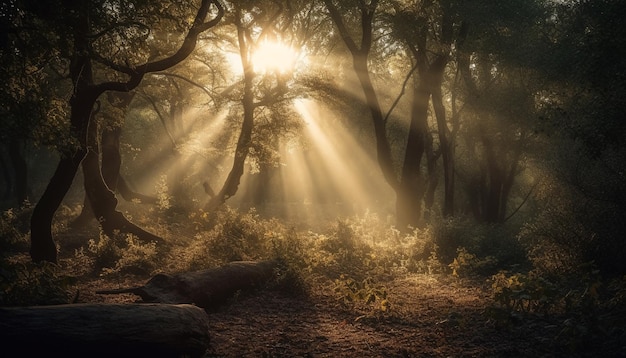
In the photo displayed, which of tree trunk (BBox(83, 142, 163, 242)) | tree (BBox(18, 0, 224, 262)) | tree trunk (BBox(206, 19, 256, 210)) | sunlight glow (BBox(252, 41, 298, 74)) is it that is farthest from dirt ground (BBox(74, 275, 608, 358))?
sunlight glow (BBox(252, 41, 298, 74))

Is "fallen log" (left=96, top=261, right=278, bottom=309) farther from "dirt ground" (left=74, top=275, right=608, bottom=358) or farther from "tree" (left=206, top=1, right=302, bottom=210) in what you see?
"tree" (left=206, top=1, right=302, bottom=210)

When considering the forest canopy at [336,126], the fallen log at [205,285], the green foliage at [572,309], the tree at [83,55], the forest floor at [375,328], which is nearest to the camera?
the green foliage at [572,309]

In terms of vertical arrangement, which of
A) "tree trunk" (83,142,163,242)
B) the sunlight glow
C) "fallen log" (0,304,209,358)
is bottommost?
"fallen log" (0,304,209,358)

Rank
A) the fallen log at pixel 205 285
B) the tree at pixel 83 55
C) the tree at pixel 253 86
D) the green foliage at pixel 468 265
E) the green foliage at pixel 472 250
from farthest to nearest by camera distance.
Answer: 1. the tree at pixel 253 86
2. the green foliage at pixel 472 250
3. the green foliage at pixel 468 265
4. the tree at pixel 83 55
5. the fallen log at pixel 205 285

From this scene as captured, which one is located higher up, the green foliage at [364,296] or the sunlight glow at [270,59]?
the sunlight glow at [270,59]

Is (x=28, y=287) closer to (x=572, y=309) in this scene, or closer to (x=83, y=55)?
(x=83, y=55)

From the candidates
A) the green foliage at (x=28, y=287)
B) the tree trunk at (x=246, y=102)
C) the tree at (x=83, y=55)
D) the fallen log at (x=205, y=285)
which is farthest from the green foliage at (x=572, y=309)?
the tree trunk at (x=246, y=102)

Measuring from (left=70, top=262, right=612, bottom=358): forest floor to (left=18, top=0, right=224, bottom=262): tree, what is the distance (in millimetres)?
2046

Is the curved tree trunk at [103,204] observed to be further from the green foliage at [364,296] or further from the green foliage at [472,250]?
the green foliage at [472,250]

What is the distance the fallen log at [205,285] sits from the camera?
784 cm

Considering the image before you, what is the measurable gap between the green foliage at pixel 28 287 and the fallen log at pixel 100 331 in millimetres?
1312

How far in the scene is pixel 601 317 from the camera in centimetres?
626

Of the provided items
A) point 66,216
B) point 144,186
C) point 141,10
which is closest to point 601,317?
point 141,10

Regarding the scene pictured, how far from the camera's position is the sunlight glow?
66.6 feet
